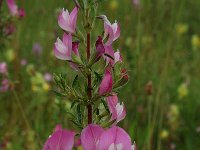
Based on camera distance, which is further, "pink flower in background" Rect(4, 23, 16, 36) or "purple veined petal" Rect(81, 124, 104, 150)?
"pink flower in background" Rect(4, 23, 16, 36)

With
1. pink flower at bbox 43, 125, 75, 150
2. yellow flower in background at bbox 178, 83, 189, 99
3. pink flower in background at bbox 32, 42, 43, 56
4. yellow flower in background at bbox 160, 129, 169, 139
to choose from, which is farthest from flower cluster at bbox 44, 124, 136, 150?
pink flower in background at bbox 32, 42, 43, 56

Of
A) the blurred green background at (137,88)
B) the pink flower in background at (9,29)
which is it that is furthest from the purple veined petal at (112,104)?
the pink flower in background at (9,29)

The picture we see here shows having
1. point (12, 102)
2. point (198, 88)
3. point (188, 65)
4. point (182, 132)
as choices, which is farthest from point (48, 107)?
point (188, 65)

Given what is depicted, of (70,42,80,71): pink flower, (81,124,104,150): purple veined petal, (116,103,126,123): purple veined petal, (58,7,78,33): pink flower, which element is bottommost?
(116,103,126,123): purple veined petal

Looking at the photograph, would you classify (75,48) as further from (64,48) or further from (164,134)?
(164,134)

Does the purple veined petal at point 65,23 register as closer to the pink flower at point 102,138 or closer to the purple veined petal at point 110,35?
the purple veined petal at point 110,35

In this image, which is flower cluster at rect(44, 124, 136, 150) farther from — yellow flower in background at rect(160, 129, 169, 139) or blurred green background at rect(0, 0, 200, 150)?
yellow flower in background at rect(160, 129, 169, 139)

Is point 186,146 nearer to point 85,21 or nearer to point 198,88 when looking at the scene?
point 198,88
